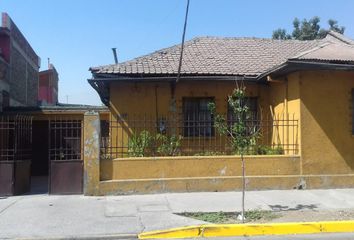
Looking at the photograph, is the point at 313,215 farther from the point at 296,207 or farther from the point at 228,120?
the point at 228,120

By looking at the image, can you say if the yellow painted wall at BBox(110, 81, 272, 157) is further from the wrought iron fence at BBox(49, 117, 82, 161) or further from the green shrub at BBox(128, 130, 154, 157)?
the wrought iron fence at BBox(49, 117, 82, 161)

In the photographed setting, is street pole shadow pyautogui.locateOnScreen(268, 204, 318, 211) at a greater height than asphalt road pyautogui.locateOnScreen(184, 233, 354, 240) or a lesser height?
greater

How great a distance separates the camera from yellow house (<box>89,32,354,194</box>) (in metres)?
12.7

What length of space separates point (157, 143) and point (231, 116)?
9.28ft

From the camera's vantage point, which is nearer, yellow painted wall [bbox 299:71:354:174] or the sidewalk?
the sidewalk

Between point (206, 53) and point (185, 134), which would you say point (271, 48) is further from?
point (185, 134)

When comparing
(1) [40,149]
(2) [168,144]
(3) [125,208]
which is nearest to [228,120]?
(2) [168,144]

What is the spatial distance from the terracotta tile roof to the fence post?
9.66ft

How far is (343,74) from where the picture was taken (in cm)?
1345

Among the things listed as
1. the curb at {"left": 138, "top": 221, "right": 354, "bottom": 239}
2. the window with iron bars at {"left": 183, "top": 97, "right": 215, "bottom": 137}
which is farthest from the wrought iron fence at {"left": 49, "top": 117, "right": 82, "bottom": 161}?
the curb at {"left": 138, "top": 221, "right": 354, "bottom": 239}

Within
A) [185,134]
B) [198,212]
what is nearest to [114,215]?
[198,212]

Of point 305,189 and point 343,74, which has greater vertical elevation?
point 343,74

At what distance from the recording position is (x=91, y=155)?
40.7 feet

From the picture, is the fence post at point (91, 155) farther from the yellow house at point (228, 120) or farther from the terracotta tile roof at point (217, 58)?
the terracotta tile roof at point (217, 58)
